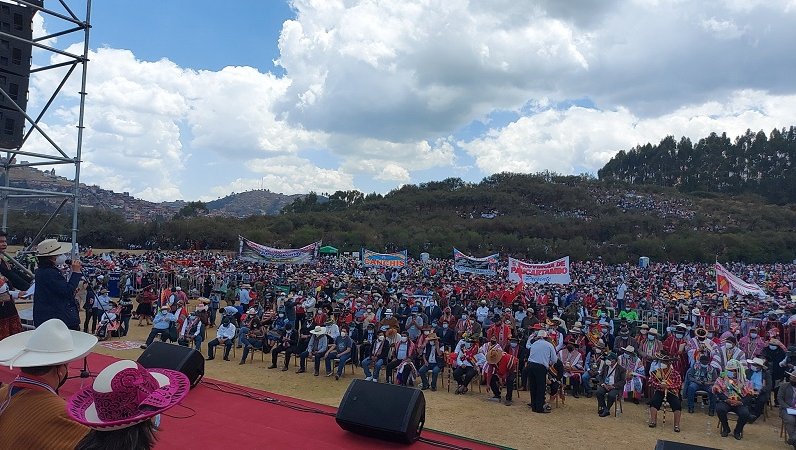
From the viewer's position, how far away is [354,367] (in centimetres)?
1234

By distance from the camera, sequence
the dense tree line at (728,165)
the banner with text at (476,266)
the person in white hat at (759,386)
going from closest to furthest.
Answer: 1. the person in white hat at (759,386)
2. the banner with text at (476,266)
3. the dense tree line at (728,165)

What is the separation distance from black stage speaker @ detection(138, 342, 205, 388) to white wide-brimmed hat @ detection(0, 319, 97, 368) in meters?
5.23

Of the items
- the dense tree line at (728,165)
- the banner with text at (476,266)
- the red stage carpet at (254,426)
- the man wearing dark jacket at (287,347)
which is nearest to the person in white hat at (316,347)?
the man wearing dark jacket at (287,347)

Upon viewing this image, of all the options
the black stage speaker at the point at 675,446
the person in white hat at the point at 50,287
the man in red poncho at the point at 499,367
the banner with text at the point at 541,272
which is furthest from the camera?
the banner with text at the point at 541,272

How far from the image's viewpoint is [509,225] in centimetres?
5784

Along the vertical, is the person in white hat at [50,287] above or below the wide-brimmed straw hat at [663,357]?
above

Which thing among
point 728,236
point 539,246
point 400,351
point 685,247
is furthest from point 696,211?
point 400,351

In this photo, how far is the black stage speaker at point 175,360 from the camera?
26.3ft

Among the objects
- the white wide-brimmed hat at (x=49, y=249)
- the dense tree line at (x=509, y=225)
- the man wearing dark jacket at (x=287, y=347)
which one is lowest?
the man wearing dark jacket at (x=287, y=347)

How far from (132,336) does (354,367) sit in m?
7.03

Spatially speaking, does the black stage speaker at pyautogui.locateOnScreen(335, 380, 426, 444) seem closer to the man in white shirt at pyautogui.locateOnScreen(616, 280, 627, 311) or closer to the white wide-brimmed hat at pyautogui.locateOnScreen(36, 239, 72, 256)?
the white wide-brimmed hat at pyautogui.locateOnScreen(36, 239, 72, 256)

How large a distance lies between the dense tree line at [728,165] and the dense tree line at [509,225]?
646cm

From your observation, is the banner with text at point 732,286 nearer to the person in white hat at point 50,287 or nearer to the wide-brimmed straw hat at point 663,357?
the wide-brimmed straw hat at point 663,357

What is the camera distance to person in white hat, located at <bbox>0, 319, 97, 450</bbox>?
253 cm
